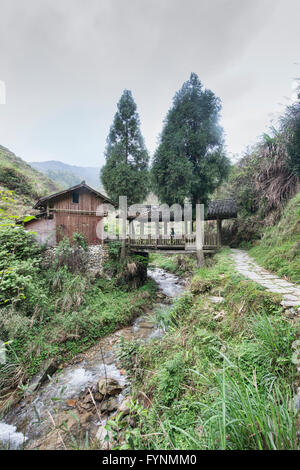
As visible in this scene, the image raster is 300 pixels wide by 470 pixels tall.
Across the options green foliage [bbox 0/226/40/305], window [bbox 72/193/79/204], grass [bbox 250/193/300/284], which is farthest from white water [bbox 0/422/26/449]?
window [bbox 72/193/79/204]

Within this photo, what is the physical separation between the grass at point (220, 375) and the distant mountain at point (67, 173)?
35006mm

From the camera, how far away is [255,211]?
10.0 meters

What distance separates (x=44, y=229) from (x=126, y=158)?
6.09 metres

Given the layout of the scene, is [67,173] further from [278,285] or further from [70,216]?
[278,285]

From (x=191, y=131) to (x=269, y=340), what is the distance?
849 centimetres

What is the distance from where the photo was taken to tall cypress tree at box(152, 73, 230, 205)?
797 centimetres

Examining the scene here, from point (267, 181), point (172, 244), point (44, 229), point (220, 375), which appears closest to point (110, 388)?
point (220, 375)

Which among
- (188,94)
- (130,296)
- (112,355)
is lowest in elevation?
(112,355)

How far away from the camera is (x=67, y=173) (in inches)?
1875

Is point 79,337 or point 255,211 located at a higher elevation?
point 255,211

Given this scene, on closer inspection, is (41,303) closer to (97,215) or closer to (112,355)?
(112,355)

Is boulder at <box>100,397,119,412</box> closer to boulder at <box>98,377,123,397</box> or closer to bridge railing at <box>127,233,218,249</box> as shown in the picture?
boulder at <box>98,377,123,397</box>

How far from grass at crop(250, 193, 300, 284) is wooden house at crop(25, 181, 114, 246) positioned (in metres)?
8.47
